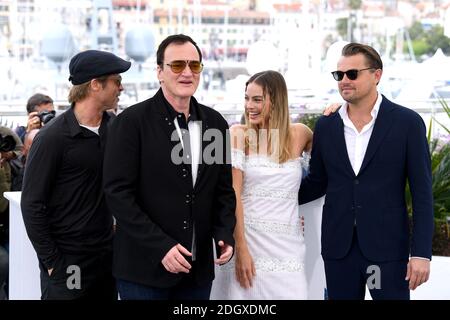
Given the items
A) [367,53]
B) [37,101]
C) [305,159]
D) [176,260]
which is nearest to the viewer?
[176,260]

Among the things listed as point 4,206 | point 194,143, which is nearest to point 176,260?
point 194,143

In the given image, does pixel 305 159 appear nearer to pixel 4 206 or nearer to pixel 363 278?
pixel 363 278

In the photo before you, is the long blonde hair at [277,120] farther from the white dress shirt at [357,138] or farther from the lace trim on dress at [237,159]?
the white dress shirt at [357,138]

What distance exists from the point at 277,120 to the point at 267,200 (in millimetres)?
345

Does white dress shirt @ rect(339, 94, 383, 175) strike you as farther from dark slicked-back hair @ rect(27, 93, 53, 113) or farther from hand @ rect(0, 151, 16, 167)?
dark slicked-back hair @ rect(27, 93, 53, 113)

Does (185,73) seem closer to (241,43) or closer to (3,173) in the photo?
(3,173)

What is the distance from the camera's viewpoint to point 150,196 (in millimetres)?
3115

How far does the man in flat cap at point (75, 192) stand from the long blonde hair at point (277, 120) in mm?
609

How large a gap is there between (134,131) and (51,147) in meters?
0.47

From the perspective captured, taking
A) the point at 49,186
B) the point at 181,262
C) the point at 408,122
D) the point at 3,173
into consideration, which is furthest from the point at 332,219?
the point at 3,173

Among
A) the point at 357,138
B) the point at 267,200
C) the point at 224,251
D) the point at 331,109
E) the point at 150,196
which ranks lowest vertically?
the point at 224,251

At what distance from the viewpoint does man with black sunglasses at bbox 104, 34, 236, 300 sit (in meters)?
3.07

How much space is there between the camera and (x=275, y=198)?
367cm

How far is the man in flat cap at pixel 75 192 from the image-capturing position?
135 inches
